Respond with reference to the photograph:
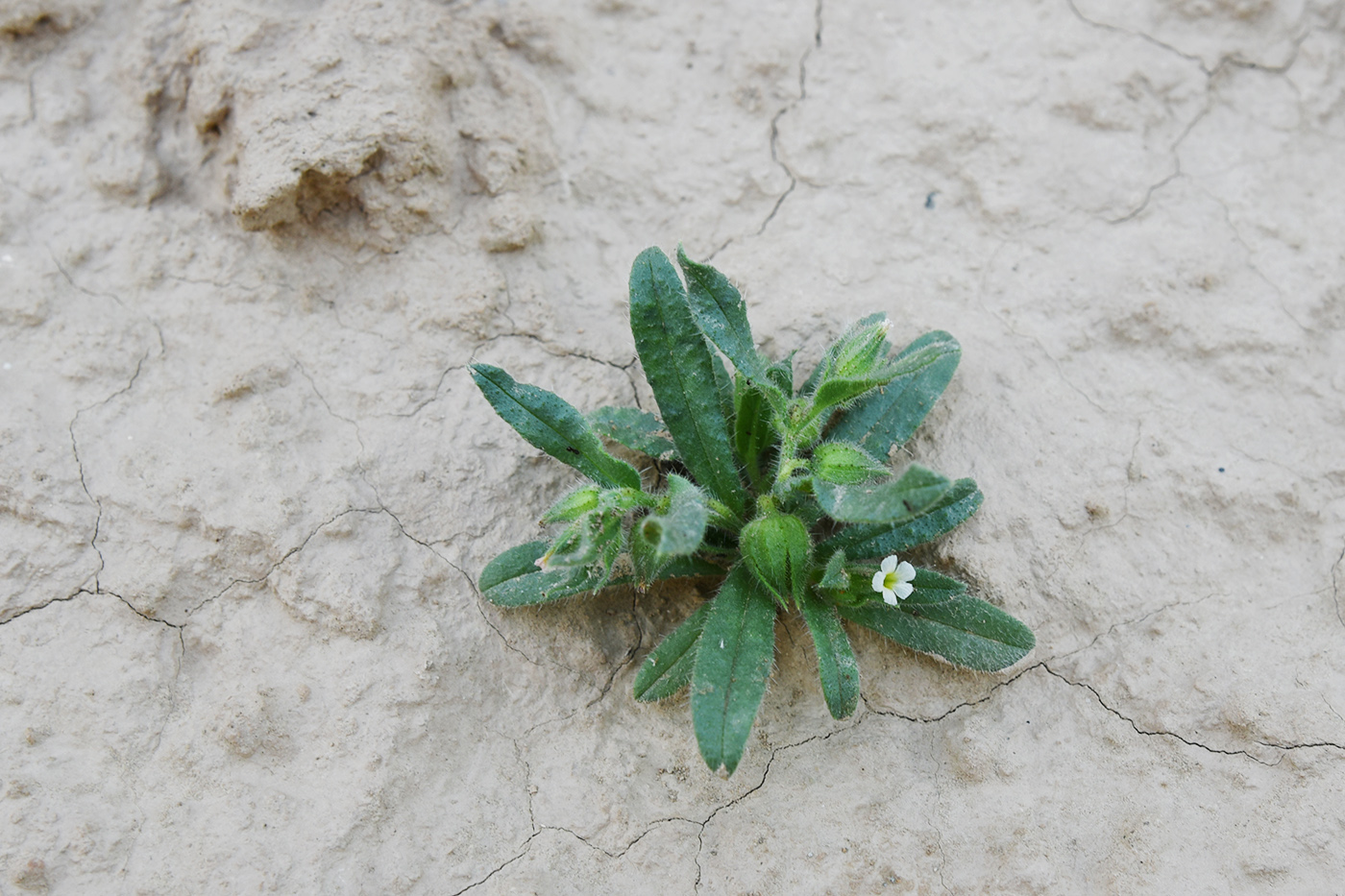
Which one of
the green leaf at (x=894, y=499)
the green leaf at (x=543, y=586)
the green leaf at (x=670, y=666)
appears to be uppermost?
the green leaf at (x=894, y=499)

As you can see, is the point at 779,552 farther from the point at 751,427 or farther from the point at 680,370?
the point at 680,370

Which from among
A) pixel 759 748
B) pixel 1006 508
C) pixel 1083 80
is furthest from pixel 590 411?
pixel 1083 80

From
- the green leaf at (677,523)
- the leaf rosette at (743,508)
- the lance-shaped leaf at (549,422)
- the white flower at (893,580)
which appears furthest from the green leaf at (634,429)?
the white flower at (893,580)

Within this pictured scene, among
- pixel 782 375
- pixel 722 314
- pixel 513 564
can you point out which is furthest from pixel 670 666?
pixel 722 314

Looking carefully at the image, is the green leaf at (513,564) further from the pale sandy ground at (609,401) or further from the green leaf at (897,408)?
the green leaf at (897,408)

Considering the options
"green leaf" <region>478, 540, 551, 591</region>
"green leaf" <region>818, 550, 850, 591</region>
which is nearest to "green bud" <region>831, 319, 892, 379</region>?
"green leaf" <region>818, 550, 850, 591</region>

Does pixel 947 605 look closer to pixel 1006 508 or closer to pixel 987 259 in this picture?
pixel 1006 508
